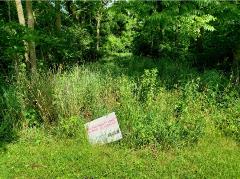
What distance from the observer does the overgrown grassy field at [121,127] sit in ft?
21.6

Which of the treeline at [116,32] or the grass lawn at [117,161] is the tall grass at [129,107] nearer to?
the grass lawn at [117,161]

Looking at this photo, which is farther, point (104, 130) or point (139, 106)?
point (139, 106)

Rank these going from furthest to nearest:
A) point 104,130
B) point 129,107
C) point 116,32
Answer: point 116,32, point 129,107, point 104,130

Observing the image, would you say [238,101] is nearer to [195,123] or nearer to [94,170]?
[195,123]

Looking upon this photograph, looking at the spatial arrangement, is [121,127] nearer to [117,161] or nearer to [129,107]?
[129,107]

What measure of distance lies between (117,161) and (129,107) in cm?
156

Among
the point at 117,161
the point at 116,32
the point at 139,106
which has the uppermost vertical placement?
the point at 139,106

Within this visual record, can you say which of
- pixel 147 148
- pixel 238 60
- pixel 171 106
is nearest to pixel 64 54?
pixel 238 60

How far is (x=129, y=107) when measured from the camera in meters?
8.08

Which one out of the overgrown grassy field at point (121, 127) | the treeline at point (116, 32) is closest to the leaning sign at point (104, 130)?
the overgrown grassy field at point (121, 127)

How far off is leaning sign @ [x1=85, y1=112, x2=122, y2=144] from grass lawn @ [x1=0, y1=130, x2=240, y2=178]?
20cm

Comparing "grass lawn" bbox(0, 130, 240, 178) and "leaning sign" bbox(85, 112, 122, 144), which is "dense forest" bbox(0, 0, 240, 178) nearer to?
"grass lawn" bbox(0, 130, 240, 178)

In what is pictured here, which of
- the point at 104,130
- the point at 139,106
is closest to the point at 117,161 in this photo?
the point at 104,130

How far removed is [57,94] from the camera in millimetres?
8727
